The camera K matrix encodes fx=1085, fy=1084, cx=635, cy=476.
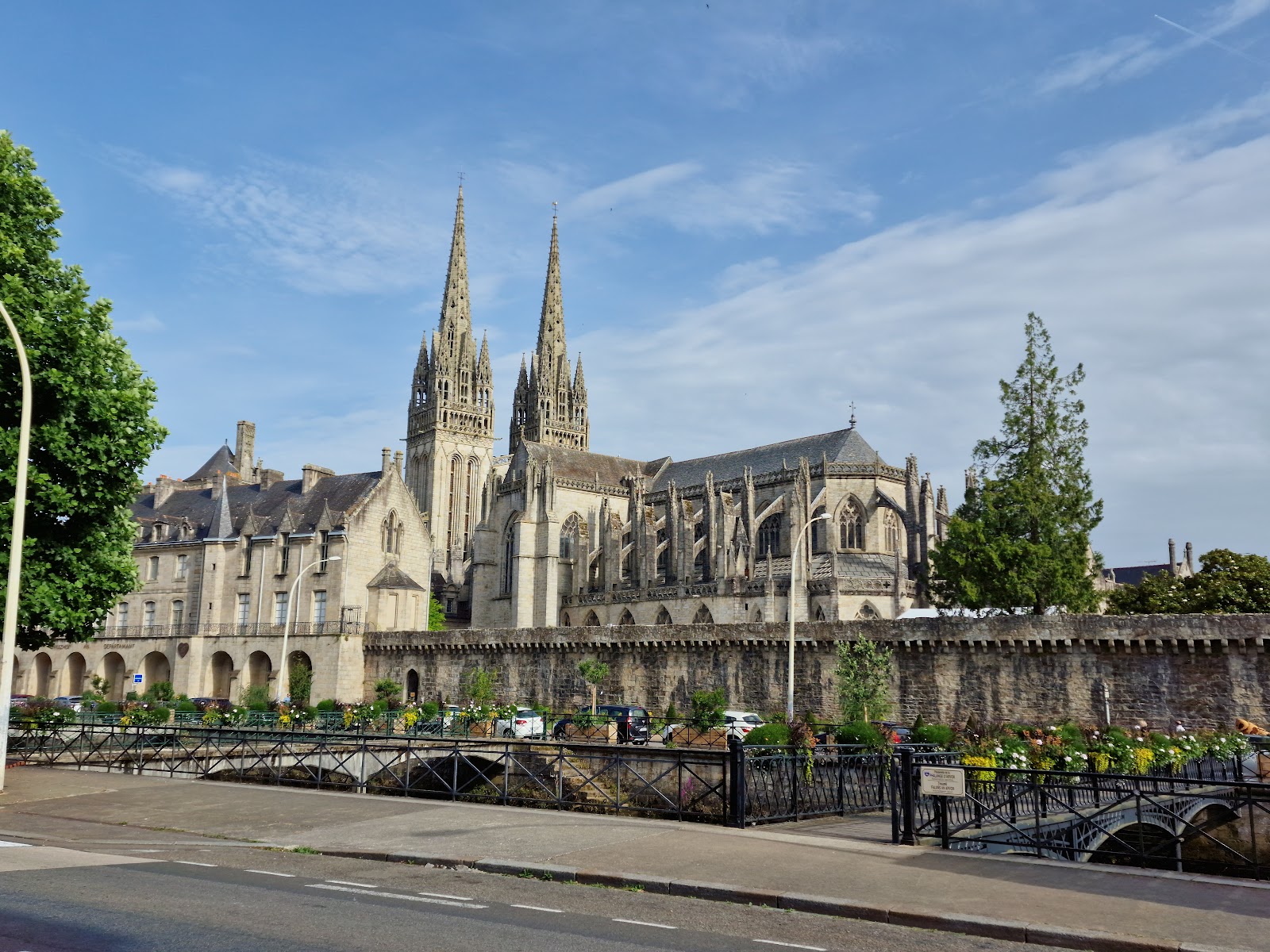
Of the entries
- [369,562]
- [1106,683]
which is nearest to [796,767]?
[1106,683]

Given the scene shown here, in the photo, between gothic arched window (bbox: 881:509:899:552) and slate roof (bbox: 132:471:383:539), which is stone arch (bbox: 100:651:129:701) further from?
gothic arched window (bbox: 881:509:899:552)

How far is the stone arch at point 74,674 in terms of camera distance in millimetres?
62781

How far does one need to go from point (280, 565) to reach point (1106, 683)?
40.7 metres

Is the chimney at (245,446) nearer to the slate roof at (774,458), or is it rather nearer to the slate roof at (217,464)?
the slate roof at (217,464)

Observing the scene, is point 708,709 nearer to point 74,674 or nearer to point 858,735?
point 858,735

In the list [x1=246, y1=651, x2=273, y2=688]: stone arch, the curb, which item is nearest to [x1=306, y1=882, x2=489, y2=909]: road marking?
the curb

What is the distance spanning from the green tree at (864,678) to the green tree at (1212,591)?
13644 mm

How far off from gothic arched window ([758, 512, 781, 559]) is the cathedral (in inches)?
3.0

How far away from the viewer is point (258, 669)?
57344 mm

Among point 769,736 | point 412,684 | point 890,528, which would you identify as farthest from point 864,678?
point 890,528

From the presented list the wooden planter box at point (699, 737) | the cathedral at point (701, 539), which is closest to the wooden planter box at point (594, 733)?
the wooden planter box at point (699, 737)

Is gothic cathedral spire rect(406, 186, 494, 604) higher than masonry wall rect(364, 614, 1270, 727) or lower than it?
higher

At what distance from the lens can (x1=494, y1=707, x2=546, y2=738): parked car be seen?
A: 33.2 m

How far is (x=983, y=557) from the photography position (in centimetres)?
4244
